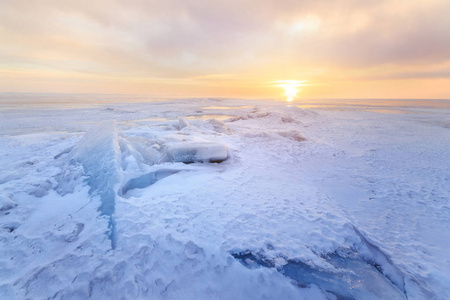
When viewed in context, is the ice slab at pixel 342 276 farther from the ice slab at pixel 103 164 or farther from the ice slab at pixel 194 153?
the ice slab at pixel 194 153

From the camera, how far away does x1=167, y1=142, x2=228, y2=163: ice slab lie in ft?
19.4

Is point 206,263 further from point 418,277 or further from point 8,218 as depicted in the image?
point 8,218

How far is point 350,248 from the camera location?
2955 mm

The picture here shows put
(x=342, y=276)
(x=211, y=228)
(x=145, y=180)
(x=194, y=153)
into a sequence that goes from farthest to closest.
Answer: (x=194, y=153), (x=145, y=180), (x=211, y=228), (x=342, y=276)

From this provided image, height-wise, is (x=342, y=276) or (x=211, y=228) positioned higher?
(x=211, y=228)

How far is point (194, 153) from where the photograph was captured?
5969 millimetres

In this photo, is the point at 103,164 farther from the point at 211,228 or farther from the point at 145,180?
the point at 211,228

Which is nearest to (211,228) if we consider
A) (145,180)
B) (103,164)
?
(145,180)

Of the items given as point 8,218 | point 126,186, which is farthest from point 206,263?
point 8,218

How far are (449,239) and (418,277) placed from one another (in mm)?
1417

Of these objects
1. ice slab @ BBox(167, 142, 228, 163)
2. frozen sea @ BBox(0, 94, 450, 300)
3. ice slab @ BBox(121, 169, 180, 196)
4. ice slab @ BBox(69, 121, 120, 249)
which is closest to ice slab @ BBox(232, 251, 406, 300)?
frozen sea @ BBox(0, 94, 450, 300)

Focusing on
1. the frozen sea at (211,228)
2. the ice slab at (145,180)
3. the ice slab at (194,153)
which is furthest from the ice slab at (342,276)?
the ice slab at (194,153)

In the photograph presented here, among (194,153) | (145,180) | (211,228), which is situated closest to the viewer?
(211,228)

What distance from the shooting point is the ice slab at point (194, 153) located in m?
5.93
